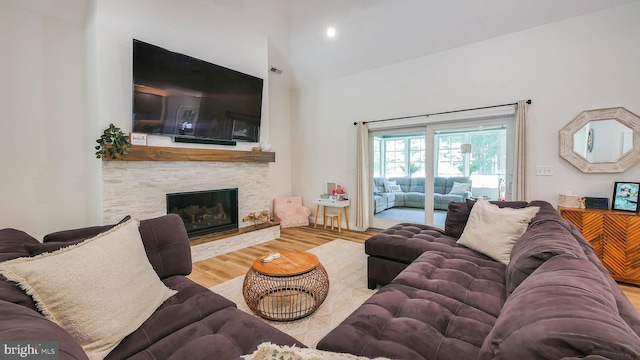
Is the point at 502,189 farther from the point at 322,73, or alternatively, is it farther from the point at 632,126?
the point at 322,73

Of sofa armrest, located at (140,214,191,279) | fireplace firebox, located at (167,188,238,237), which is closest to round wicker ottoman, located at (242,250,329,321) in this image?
sofa armrest, located at (140,214,191,279)

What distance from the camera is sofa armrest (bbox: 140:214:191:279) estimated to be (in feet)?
5.74

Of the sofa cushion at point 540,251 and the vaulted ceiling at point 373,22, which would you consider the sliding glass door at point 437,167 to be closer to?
the vaulted ceiling at point 373,22

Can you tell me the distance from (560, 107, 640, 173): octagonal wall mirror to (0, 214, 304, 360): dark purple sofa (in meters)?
3.95

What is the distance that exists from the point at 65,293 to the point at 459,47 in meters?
4.90

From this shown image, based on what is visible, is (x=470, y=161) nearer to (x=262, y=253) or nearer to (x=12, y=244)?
(x=262, y=253)

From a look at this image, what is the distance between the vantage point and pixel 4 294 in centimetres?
93

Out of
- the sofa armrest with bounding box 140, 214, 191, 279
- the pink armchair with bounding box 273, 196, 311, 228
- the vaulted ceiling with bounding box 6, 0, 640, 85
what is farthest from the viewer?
the pink armchair with bounding box 273, 196, 311, 228

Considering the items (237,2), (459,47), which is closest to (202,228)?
(237,2)

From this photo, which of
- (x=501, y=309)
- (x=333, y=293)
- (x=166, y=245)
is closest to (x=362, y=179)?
(x=333, y=293)

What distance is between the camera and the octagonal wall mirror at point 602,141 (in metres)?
3.02

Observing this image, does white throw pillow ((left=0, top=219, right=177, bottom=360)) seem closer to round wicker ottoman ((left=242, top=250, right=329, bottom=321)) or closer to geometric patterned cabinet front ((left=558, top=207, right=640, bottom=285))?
round wicker ottoman ((left=242, top=250, right=329, bottom=321))

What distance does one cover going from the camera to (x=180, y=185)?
12.1 feet

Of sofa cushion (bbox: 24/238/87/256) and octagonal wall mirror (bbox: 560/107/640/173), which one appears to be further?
octagonal wall mirror (bbox: 560/107/640/173)
